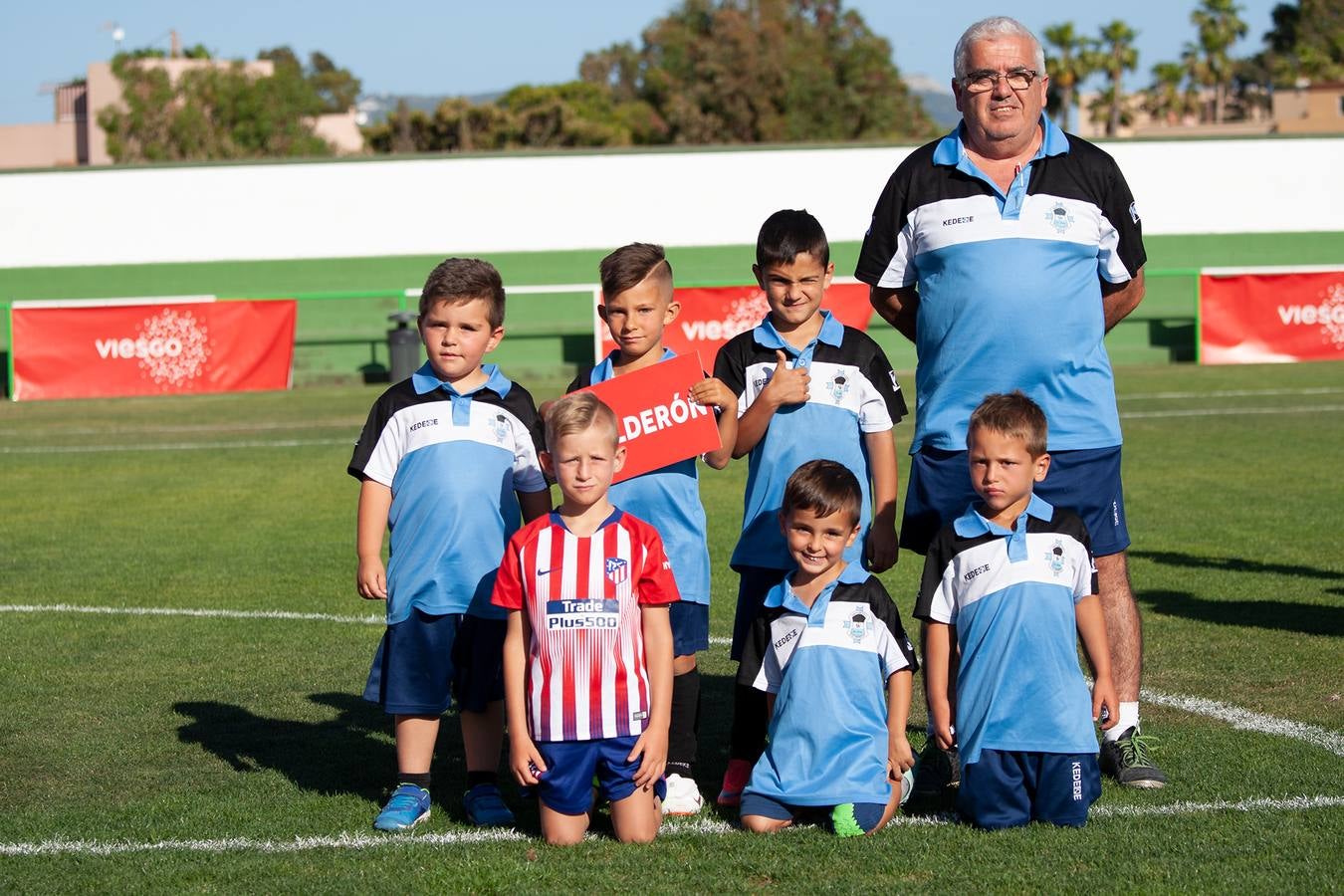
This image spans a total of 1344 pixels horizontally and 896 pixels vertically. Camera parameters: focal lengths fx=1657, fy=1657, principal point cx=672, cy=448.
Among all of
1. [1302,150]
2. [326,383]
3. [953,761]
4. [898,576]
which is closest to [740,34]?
[1302,150]

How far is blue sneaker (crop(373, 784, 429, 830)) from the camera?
5.04 m

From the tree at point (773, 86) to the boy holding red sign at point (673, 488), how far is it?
57.9 m

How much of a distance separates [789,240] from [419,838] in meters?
2.14

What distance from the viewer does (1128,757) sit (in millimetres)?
5371

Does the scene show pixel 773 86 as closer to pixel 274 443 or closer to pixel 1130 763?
pixel 274 443

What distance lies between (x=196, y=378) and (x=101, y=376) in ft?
4.37

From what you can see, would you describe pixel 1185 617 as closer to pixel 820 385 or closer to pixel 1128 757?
pixel 1128 757

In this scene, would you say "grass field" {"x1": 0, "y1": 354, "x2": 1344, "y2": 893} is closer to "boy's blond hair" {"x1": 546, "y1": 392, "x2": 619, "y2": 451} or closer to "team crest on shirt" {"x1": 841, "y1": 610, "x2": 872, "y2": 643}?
"team crest on shirt" {"x1": 841, "y1": 610, "x2": 872, "y2": 643}

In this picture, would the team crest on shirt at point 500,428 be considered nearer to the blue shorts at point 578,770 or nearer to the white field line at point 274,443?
the blue shorts at point 578,770

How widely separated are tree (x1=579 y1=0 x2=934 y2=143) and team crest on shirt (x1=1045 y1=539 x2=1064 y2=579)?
58.4 metres

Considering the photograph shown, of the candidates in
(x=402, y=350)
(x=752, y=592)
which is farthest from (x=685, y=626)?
(x=402, y=350)

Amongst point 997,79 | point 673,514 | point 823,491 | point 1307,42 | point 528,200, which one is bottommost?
point 673,514

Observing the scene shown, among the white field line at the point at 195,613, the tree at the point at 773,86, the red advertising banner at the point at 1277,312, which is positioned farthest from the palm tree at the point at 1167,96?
the white field line at the point at 195,613

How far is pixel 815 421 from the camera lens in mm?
5363
